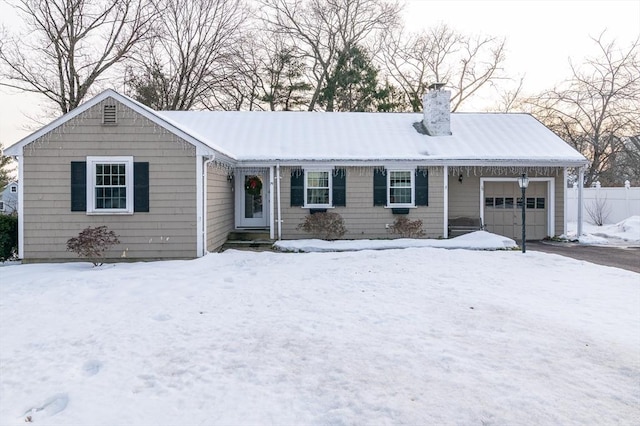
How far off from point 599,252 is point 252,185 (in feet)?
33.2

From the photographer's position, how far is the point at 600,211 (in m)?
21.1

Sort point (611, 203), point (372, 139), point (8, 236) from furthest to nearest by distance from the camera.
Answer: point (611, 203) < point (372, 139) < point (8, 236)

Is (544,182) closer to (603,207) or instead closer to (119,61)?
(603,207)

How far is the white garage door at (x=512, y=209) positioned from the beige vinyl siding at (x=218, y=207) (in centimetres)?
828

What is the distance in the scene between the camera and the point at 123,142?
1034cm

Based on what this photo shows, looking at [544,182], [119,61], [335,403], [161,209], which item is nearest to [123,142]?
[161,209]

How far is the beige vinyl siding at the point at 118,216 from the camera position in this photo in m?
10.3

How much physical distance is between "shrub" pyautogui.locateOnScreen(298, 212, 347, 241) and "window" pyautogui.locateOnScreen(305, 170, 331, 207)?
51 cm

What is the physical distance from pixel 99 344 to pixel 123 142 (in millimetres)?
6478

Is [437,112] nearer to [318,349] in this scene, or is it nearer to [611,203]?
[611,203]

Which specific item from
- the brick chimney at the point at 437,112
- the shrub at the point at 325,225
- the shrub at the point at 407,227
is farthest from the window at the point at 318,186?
the brick chimney at the point at 437,112

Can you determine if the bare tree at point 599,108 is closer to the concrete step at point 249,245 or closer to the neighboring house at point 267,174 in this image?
the neighboring house at point 267,174

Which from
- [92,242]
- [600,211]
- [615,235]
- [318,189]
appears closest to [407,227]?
[318,189]

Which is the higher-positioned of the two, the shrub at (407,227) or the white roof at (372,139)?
the white roof at (372,139)
